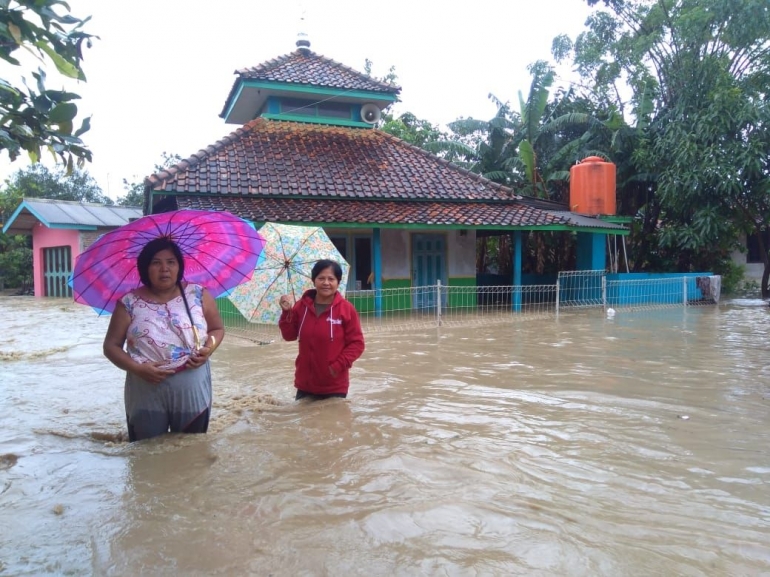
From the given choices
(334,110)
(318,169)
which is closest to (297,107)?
(334,110)

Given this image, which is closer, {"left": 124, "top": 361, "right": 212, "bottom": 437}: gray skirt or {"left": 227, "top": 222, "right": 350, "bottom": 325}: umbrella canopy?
{"left": 124, "top": 361, "right": 212, "bottom": 437}: gray skirt

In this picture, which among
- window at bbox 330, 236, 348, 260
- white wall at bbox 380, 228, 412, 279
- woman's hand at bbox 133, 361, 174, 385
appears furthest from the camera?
white wall at bbox 380, 228, 412, 279

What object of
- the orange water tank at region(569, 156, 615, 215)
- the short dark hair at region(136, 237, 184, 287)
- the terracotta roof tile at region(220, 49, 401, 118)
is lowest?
the short dark hair at region(136, 237, 184, 287)

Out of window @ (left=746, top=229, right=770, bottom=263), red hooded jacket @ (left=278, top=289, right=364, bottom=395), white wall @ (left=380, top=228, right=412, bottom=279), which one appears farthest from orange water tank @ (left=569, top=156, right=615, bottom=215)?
red hooded jacket @ (left=278, top=289, right=364, bottom=395)

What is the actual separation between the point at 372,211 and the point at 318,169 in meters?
2.20

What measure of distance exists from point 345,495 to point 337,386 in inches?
49.8

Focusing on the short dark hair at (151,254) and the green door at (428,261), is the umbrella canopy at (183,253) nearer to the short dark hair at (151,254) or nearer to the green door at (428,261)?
the short dark hair at (151,254)

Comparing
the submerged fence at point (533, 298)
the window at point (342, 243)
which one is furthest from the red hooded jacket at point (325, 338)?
the window at point (342, 243)

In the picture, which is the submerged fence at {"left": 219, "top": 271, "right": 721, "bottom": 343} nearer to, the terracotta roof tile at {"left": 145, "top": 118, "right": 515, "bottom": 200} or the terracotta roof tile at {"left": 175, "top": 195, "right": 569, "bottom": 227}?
the terracotta roof tile at {"left": 175, "top": 195, "right": 569, "bottom": 227}

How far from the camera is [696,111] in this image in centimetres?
1806

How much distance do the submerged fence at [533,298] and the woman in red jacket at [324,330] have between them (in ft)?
27.0

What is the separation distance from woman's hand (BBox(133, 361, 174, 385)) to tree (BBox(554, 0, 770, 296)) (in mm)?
17793

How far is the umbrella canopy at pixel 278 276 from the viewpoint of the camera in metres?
6.09

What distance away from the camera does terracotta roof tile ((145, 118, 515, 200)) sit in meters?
13.9
